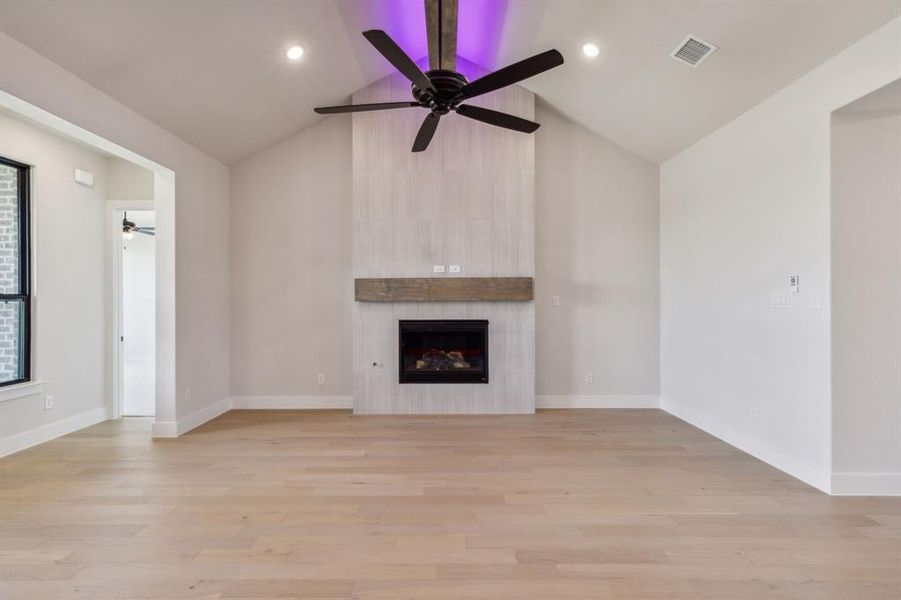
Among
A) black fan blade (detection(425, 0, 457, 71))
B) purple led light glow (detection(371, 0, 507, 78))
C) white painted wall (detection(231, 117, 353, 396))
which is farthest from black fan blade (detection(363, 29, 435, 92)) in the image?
white painted wall (detection(231, 117, 353, 396))

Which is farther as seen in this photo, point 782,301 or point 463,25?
point 463,25

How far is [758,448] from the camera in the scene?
11.5 feet

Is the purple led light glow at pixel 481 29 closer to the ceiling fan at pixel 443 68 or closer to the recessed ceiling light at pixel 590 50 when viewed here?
the recessed ceiling light at pixel 590 50

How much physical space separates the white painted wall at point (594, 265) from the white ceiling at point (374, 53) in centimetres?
38

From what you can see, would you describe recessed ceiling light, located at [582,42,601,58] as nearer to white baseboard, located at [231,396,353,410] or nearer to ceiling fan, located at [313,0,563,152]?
ceiling fan, located at [313,0,563,152]

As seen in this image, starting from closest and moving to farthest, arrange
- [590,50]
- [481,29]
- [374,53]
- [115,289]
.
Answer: [590,50] → [481,29] → [374,53] → [115,289]

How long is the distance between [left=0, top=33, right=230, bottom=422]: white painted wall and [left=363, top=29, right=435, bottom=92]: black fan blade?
2.01 metres

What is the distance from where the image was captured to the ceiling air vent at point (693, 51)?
3102mm

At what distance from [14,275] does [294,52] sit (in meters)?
3.07

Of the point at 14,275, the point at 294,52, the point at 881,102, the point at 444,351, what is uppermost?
the point at 294,52

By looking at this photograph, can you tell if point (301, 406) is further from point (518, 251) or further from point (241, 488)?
point (518, 251)

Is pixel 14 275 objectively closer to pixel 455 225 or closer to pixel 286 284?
pixel 286 284

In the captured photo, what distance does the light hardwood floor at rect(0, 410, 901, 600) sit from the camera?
6.44 ft

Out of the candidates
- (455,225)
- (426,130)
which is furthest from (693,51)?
(455,225)
